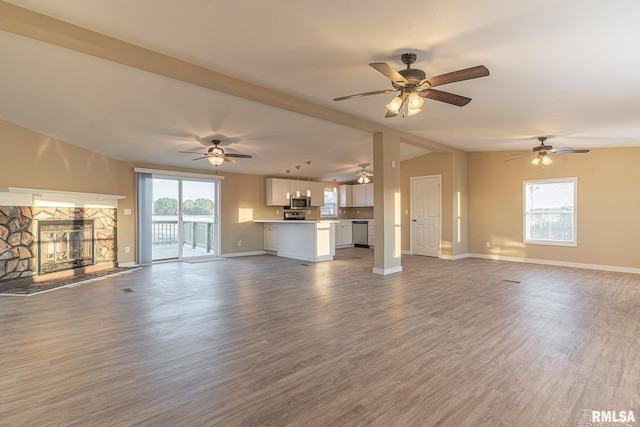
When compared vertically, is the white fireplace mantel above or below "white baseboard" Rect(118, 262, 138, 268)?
above

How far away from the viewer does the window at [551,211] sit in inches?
260

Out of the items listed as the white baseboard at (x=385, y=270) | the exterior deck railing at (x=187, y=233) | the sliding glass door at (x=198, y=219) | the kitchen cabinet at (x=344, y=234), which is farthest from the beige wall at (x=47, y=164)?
the kitchen cabinet at (x=344, y=234)

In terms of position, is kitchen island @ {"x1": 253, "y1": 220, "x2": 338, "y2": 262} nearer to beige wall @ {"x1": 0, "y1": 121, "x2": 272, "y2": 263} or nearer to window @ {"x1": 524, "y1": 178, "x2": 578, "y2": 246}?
beige wall @ {"x1": 0, "y1": 121, "x2": 272, "y2": 263}

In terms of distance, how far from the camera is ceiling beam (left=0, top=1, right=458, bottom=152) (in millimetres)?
2293

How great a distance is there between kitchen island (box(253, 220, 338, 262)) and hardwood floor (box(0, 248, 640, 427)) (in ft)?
9.08

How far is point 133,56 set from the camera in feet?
9.05

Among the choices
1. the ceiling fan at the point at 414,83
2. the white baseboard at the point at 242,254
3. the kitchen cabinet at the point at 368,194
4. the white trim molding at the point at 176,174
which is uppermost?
the ceiling fan at the point at 414,83

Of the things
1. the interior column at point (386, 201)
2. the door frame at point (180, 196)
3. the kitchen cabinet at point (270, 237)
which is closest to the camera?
the interior column at point (386, 201)

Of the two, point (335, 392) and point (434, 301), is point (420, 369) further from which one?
point (434, 301)

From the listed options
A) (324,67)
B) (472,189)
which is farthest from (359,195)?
(324,67)

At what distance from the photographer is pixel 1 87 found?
358 centimetres

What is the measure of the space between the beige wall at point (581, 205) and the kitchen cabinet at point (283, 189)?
4.78m

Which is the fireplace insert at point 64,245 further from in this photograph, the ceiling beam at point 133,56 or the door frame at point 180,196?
the ceiling beam at point 133,56

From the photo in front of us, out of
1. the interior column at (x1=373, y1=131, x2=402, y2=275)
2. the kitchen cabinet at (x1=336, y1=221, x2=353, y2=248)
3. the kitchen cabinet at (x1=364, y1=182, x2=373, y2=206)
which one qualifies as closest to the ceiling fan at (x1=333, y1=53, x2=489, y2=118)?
the interior column at (x1=373, y1=131, x2=402, y2=275)
